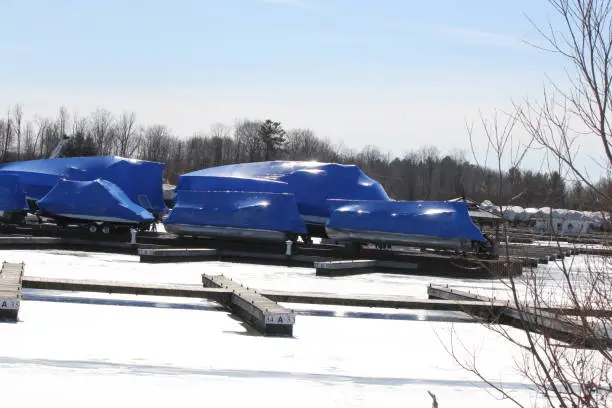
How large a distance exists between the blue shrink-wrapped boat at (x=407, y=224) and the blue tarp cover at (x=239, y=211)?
164 centimetres

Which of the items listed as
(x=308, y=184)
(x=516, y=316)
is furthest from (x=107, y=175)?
(x=516, y=316)

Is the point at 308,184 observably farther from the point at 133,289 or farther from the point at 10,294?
the point at 10,294

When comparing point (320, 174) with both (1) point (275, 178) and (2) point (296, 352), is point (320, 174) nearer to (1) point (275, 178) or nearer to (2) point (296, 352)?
(1) point (275, 178)

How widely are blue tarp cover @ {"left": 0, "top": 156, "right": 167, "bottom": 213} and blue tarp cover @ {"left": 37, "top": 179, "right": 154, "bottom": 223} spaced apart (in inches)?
66.5

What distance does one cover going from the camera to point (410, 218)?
27.0 metres

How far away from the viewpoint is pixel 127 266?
21359mm

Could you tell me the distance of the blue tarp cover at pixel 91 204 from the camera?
29.5 metres

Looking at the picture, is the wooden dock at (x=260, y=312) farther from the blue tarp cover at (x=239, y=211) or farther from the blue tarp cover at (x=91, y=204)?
the blue tarp cover at (x=91, y=204)

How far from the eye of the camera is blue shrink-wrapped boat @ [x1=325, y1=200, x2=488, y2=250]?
26.3 meters

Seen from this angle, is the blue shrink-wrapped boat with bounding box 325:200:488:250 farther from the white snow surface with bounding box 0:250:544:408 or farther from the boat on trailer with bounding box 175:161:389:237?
the white snow surface with bounding box 0:250:544:408

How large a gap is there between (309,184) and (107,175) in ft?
27.8

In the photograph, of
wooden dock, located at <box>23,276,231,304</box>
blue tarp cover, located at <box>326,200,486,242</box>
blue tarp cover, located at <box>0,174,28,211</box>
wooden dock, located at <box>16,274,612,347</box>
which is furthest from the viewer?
blue tarp cover, located at <box>0,174,28,211</box>

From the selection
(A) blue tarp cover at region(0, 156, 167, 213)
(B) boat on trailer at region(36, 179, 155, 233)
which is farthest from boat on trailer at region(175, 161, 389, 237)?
(A) blue tarp cover at region(0, 156, 167, 213)

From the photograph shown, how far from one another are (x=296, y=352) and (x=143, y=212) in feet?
71.6
